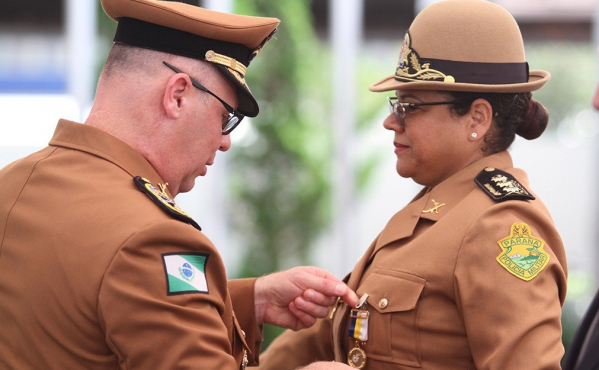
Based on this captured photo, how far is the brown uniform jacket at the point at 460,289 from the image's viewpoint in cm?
220

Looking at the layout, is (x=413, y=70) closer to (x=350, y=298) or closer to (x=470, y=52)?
(x=470, y=52)

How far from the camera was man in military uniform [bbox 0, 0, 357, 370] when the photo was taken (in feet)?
6.32

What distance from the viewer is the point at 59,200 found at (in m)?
2.09

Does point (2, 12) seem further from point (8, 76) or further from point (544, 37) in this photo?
point (544, 37)

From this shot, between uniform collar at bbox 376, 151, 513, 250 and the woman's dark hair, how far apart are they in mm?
51

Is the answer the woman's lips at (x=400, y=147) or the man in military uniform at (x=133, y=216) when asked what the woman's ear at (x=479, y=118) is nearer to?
the woman's lips at (x=400, y=147)

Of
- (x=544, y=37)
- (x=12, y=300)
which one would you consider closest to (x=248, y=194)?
(x=544, y=37)

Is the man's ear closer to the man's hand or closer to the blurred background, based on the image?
the man's hand

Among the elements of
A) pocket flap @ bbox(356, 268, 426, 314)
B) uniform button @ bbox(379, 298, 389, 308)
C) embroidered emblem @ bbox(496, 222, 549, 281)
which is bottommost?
uniform button @ bbox(379, 298, 389, 308)

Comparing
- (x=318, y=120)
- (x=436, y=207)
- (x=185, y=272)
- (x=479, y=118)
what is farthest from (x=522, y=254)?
(x=318, y=120)

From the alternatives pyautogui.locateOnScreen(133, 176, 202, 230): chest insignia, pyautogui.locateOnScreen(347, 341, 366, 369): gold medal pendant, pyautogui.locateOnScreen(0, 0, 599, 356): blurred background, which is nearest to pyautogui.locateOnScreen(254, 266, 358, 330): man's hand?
pyautogui.locateOnScreen(347, 341, 366, 369): gold medal pendant

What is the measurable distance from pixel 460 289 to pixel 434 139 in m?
0.61

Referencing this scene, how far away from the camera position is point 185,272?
1992 mm

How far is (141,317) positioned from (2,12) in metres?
6.37
